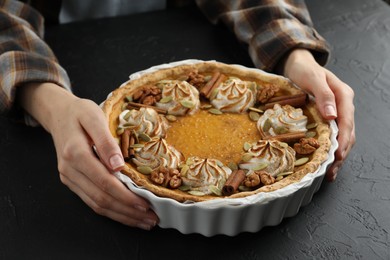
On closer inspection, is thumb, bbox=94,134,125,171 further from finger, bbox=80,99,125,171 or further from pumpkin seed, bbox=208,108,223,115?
pumpkin seed, bbox=208,108,223,115

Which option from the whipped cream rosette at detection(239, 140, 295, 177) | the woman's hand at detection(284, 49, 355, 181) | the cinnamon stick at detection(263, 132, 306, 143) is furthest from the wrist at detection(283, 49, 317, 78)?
the whipped cream rosette at detection(239, 140, 295, 177)

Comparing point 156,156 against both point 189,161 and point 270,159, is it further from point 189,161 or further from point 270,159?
point 270,159

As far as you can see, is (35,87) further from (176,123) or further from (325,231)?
(325,231)

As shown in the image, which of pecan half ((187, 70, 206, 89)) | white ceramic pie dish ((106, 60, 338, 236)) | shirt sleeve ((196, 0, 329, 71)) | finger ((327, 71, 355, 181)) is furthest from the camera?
shirt sleeve ((196, 0, 329, 71))

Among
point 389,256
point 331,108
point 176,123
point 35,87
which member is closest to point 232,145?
point 176,123

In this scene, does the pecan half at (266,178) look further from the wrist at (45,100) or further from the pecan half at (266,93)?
the wrist at (45,100)

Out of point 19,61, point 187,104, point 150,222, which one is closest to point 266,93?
point 187,104

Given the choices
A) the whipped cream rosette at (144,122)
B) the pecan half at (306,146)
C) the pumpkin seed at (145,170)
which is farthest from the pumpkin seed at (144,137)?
the pecan half at (306,146)
